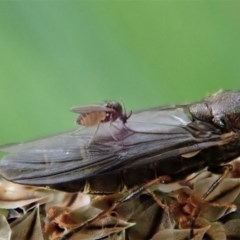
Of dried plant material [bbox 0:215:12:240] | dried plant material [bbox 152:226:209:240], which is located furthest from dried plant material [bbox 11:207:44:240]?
dried plant material [bbox 152:226:209:240]

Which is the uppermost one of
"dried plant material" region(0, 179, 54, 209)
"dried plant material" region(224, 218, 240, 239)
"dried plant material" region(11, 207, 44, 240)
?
"dried plant material" region(0, 179, 54, 209)

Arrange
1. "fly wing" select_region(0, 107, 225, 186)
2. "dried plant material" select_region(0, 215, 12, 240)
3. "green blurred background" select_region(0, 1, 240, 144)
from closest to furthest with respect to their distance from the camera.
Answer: "dried plant material" select_region(0, 215, 12, 240) → "fly wing" select_region(0, 107, 225, 186) → "green blurred background" select_region(0, 1, 240, 144)

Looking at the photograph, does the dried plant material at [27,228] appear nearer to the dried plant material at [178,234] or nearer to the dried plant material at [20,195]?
the dried plant material at [20,195]

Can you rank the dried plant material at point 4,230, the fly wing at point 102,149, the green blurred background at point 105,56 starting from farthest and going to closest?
the green blurred background at point 105,56 → the fly wing at point 102,149 → the dried plant material at point 4,230

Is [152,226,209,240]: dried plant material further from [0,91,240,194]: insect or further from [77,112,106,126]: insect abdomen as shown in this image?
[77,112,106,126]: insect abdomen

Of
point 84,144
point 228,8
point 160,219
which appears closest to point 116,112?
point 84,144

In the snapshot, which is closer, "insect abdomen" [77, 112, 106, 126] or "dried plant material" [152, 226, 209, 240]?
"dried plant material" [152, 226, 209, 240]

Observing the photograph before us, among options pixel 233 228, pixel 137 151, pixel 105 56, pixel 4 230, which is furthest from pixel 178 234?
pixel 105 56

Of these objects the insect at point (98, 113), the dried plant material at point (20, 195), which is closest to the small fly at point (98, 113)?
the insect at point (98, 113)
